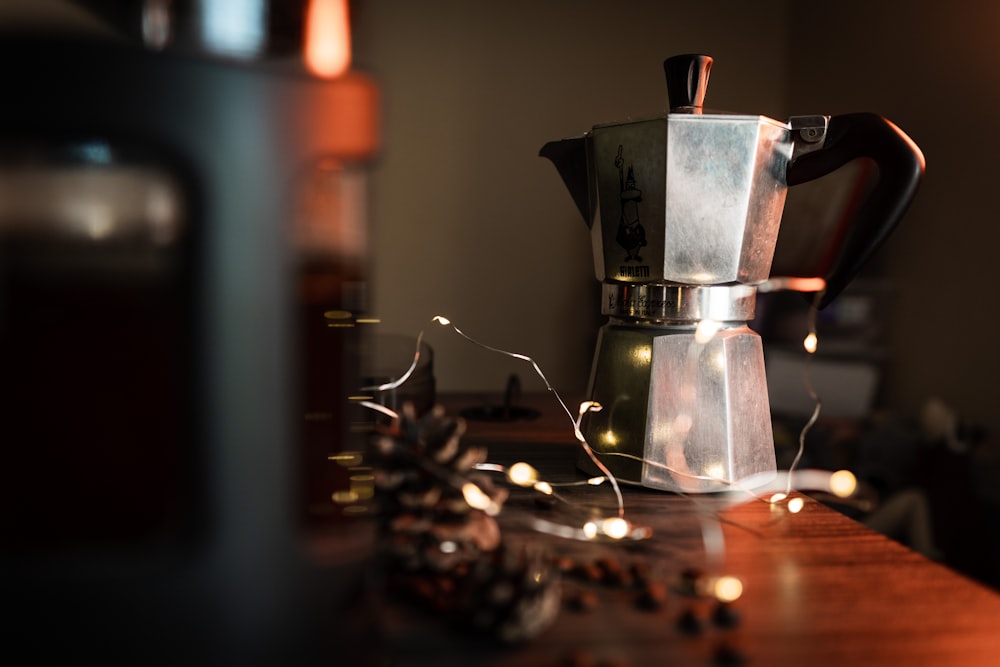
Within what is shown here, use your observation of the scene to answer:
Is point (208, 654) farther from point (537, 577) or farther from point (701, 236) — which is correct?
point (701, 236)

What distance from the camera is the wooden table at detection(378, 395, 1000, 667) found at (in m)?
0.35

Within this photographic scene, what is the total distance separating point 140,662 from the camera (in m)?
0.42

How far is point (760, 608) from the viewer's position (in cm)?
39

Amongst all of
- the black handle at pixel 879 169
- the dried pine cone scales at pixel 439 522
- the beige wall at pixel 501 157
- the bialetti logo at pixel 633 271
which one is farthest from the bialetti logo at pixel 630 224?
A: the beige wall at pixel 501 157

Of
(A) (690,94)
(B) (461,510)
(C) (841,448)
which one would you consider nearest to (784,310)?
(C) (841,448)

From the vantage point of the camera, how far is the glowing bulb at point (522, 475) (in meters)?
0.59

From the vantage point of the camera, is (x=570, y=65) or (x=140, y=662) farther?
(x=570, y=65)

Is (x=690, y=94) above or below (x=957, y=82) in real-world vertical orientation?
below

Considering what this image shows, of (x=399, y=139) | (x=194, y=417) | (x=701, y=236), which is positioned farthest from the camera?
(x=399, y=139)

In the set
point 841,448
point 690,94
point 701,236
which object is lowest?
point 841,448

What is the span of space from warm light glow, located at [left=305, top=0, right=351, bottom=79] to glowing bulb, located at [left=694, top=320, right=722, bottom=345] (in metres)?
0.32

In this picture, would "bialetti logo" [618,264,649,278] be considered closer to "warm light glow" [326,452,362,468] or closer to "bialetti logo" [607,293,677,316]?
"bialetti logo" [607,293,677,316]

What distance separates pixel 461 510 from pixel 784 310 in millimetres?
2184

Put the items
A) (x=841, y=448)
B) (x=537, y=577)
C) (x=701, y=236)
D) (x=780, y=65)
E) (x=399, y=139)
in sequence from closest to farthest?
(x=537, y=577), (x=701, y=236), (x=841, y=448), (x=399, y=139), (x=780, y=65)
